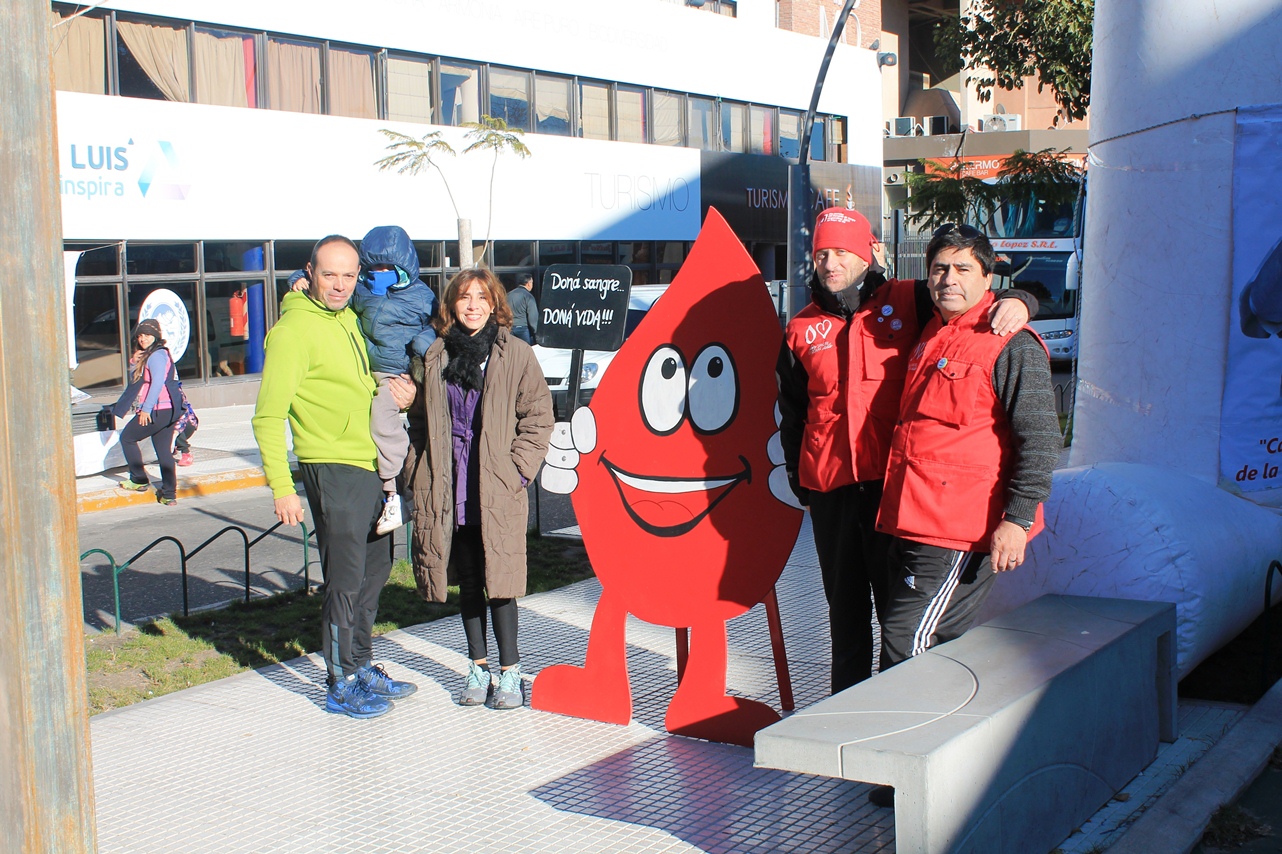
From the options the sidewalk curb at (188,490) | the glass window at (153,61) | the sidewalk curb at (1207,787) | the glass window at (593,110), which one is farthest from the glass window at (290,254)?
the sidewalk curb at (1207,787)

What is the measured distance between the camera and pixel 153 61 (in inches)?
734

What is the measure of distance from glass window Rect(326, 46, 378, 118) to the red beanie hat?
18.7 m

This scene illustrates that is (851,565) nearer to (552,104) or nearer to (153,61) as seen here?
(153,61)

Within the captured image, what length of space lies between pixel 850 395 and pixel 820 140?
30.1 m

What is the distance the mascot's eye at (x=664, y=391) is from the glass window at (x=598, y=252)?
69.4ft

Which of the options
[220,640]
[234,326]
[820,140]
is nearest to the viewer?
[220,640]

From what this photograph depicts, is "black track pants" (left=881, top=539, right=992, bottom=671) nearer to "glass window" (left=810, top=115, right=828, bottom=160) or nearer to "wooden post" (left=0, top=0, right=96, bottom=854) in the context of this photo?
"wooden post" (left=0, top=0, right=96, bottom=854)

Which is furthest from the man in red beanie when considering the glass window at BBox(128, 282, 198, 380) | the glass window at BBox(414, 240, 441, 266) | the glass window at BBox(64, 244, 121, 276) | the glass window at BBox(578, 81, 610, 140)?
the glass window at BBox(578, 81, 610, 140)

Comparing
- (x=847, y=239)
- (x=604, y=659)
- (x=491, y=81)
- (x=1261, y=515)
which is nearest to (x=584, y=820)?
(x=604, y=659)

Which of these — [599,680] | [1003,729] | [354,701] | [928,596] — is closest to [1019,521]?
[928,596]

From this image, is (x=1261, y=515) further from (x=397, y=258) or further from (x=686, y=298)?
(x=397, y=258)

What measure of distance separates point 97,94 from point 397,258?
50.2 ft

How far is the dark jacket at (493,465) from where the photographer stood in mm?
4840

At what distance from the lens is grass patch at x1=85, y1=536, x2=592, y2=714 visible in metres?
5.74
